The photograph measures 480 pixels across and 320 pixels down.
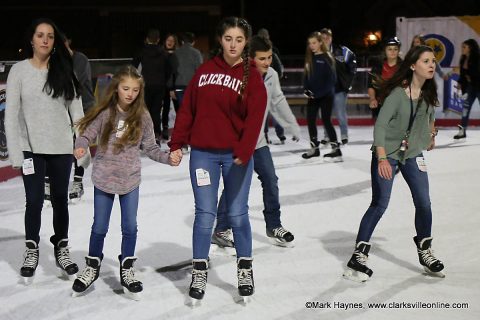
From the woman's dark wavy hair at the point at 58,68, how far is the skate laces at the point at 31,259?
0.99 metres

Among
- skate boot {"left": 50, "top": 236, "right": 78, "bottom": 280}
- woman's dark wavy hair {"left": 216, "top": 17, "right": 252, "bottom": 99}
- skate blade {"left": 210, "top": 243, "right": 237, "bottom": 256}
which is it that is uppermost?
woman's dark wavy hair {"left": 216, "top": 17, "right": 252, "bottom": 99}

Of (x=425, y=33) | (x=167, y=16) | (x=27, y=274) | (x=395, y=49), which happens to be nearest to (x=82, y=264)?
(x=27, y=274)

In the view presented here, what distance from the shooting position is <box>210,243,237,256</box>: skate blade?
5.60 metres

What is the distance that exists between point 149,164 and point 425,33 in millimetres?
6977

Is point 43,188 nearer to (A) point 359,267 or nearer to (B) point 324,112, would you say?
(A) point 359,267

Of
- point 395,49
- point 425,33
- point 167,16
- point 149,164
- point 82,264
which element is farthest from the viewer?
point 167,16

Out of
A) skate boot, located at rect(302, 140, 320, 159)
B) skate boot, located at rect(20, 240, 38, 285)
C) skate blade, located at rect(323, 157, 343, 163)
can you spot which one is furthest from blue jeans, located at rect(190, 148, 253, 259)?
skate boot, located at rect(302, 140, 320, 159)

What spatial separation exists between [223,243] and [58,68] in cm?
171

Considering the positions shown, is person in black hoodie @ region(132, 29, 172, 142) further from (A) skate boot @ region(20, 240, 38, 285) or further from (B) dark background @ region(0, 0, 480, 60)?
(B) dark background @ region(0, 0, 480, 60)

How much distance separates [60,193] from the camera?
16.3 ft

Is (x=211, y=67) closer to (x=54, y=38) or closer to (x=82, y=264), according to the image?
(x=54, y=38)

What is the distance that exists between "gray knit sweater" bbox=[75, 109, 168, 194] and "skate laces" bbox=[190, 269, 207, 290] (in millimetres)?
610

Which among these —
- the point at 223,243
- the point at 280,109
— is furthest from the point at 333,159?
the point at 223,243

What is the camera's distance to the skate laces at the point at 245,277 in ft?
14.9
